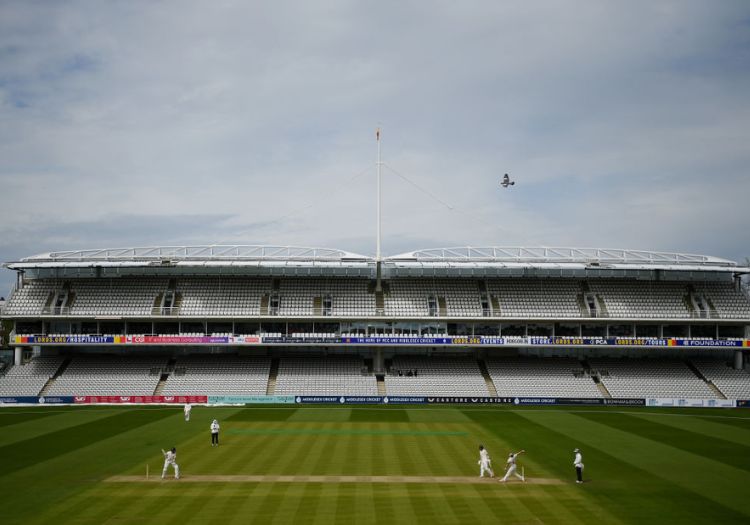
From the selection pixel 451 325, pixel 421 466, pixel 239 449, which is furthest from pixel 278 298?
pixel 421 466

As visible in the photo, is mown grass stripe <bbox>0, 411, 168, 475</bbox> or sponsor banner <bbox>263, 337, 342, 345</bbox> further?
sponsor banner <bbox>263, 337, 342, 345</bbox>

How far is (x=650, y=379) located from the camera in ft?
190

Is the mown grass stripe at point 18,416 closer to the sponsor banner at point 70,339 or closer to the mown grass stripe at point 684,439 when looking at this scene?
the sponsor banner at point 70,339

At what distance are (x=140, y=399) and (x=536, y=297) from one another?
1581 inches

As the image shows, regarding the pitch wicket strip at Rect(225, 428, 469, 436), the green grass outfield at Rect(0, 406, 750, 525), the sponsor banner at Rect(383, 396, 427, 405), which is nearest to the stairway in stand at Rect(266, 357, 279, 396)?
the green grass outfield at Rect(0, 406, 750, 525)

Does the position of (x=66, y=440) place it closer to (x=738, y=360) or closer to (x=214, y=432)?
(x=214, y=432)

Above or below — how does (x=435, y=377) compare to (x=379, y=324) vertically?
below

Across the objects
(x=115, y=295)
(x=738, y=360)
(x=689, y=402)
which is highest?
(x=115, y=295)

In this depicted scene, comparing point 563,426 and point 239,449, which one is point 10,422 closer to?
point 239,449

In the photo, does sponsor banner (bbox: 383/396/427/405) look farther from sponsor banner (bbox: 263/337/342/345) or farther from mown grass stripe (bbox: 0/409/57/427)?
mown grass stripe (bbox: 0/409/57/427)

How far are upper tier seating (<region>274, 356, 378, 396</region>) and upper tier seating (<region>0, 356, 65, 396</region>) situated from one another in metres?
22.1

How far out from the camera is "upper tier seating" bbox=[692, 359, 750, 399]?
56.3m

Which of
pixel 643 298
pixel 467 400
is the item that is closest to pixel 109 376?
pixel 467 400

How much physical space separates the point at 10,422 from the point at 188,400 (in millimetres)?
14329
